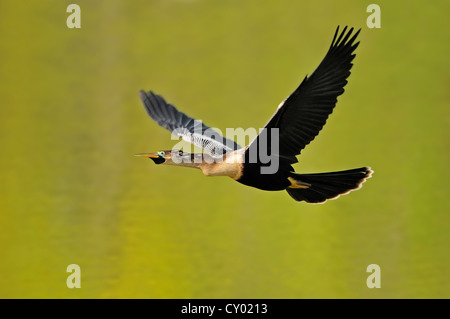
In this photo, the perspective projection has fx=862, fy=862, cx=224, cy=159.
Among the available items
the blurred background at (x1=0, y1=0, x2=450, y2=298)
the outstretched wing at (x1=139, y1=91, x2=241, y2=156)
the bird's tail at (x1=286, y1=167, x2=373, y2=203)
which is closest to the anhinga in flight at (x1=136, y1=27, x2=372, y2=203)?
the bird's tail at (x1=286, y1=167, x2=373, y2=203)

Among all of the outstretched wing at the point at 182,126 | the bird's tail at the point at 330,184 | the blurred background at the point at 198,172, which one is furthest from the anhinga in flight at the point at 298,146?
the blurred background at the point at 198,172

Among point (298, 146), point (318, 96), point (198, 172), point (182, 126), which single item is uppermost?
point (198, 172)

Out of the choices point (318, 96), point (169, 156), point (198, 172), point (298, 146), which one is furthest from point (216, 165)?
point (198, 172)

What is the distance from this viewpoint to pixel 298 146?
5.34m

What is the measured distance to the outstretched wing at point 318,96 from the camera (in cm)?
514

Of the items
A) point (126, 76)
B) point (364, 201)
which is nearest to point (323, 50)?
point (126, 76)

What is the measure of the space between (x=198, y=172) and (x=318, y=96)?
6.03 m

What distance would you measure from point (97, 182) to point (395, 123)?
13.7 ft

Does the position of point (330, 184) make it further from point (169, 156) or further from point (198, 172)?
point (198, 172)

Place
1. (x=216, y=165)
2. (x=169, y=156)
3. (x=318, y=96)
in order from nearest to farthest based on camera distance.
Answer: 1. (x=318, y=96)
2. (x=216, y=165)
3. (x=169, y=156)

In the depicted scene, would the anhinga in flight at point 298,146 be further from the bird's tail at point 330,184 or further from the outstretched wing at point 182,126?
the outstretched wing at point 182,126

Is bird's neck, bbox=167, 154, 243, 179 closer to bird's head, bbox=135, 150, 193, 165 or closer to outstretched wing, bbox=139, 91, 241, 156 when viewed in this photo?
bird's head, bbox=135, 150, 193, 165

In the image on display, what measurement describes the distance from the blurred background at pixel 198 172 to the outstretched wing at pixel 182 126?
2259mm

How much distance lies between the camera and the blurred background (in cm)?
882
